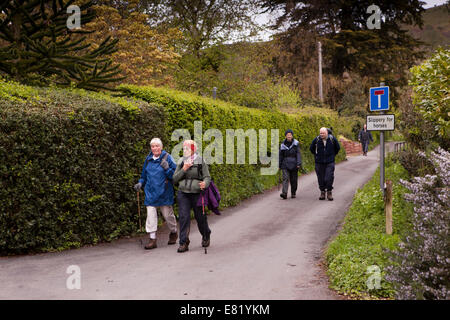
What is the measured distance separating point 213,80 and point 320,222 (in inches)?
525

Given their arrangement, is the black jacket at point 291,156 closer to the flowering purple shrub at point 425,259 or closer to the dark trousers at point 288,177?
the dark trousers at point 288,177

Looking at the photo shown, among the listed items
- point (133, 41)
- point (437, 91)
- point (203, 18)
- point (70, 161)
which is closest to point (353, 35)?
point (203, 18)

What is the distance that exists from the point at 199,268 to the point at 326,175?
286 inches

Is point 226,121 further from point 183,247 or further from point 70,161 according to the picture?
point 70,161

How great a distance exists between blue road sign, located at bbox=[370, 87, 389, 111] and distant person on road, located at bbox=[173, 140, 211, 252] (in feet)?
15.0

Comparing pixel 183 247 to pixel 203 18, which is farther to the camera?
pixel 203 18

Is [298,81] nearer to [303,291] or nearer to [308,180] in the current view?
[308,180]

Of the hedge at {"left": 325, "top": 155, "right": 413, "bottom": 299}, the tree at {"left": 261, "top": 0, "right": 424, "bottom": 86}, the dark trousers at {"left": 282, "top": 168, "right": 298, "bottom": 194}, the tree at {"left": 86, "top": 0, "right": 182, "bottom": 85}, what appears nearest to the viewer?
the hedge at {"left": 325, "top": 155, "right": 413, "bottom": 299}

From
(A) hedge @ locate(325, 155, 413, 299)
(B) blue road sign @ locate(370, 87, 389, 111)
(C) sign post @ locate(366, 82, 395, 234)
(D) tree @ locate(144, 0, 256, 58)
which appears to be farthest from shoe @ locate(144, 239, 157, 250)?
(D) tree @ locate(144, 0, 256, 58)

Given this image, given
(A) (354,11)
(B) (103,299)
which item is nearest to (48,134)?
(B) (103,299)

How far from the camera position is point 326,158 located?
41.7ft

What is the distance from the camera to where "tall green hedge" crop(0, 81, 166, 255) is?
677 cm

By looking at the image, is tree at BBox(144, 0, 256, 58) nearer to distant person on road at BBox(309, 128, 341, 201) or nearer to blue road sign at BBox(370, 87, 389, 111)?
distant person on road at BBox(309, 128, 341, 201)

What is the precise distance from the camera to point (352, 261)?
19.4ft
